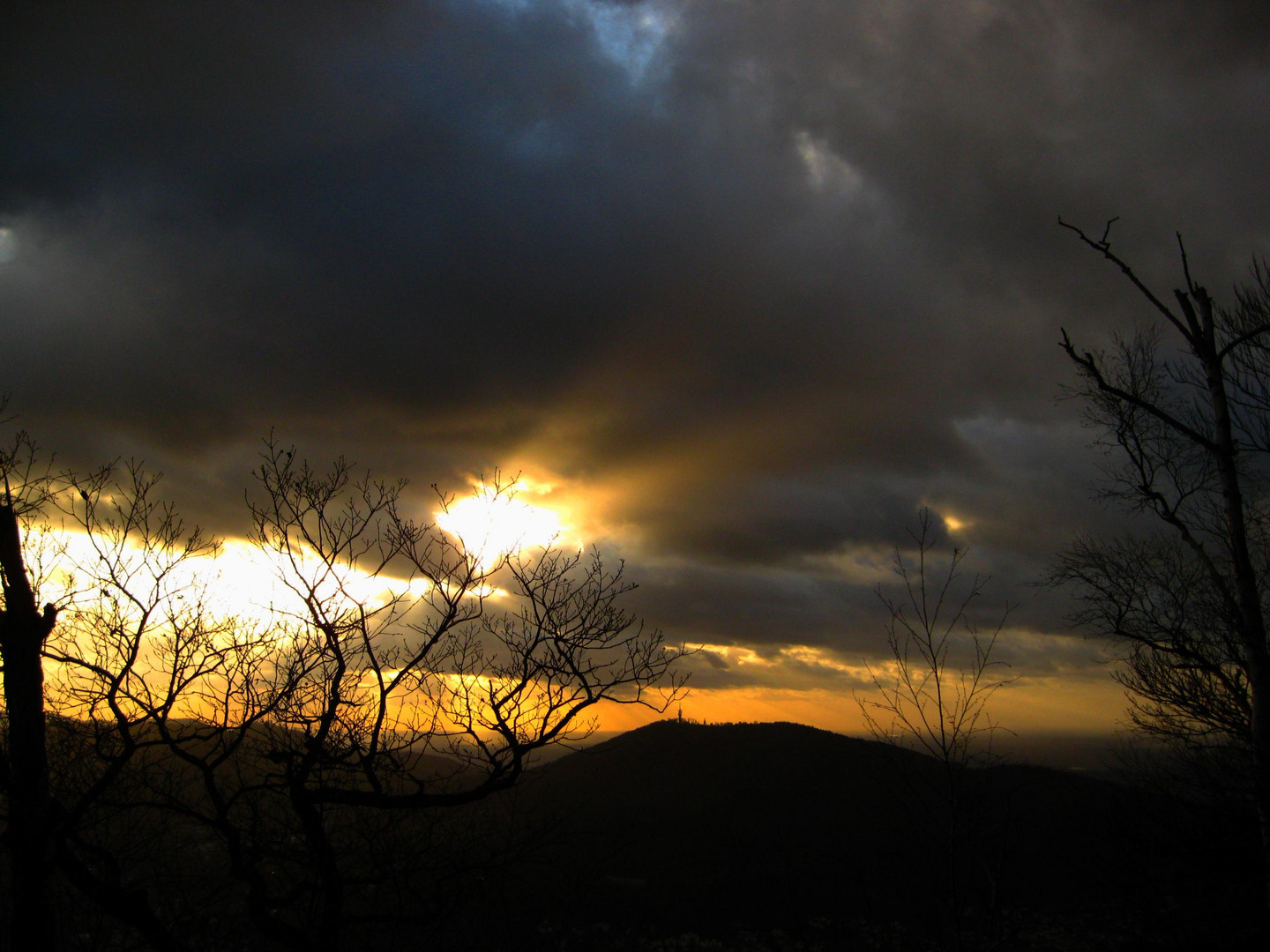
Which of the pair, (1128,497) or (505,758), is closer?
(505,758)

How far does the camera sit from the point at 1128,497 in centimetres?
1197

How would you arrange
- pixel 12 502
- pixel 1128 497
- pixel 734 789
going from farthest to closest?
pixel 734 789, pixel 1128 497, pixel 12 502

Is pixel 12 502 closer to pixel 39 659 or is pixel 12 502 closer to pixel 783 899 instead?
pixel 39 659

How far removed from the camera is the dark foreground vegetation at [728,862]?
364 inches

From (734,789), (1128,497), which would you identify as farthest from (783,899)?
(1128,497)

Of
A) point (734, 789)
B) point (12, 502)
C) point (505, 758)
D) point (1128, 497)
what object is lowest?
point (734, 789)

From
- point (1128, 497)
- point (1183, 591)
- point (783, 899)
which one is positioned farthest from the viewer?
point (783, 899)

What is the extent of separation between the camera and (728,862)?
48.2 m

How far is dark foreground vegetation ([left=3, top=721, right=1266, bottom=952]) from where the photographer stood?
30.4 ft

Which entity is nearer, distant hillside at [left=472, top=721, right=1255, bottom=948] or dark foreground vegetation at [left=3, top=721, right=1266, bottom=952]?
dark foreground vegetation at [left=3, top=721, right=1266, bottom=952]

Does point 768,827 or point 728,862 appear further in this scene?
point 768,827

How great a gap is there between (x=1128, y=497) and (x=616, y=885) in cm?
4134

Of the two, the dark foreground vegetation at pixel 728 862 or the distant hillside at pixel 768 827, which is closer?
the dark foreground vegetation at pixel 728 862

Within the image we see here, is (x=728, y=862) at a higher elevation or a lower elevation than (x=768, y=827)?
lower
